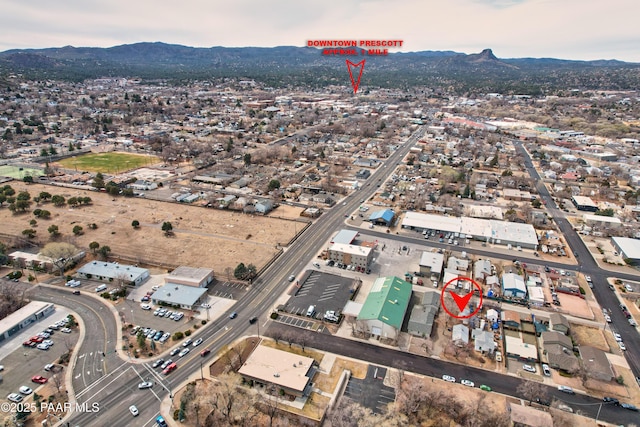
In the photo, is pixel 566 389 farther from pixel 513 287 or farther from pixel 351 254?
pixel 351 254

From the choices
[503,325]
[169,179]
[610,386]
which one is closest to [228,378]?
[503,325]

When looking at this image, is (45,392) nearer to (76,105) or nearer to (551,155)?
(551,155)

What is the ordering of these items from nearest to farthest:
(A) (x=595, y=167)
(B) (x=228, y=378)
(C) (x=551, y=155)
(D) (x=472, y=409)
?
(D) (x=472, y=409) < (B) (x=228, y=378) < (A) (x=595, y=167) < (C) (x=551, y=155)

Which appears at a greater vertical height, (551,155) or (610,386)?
(551,155)

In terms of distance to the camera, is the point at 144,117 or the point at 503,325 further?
the point at 144,117

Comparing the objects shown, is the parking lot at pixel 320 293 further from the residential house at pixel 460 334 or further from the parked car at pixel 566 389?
the parked car at pixel 566 389

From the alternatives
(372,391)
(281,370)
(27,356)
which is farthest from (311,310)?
(27,356)

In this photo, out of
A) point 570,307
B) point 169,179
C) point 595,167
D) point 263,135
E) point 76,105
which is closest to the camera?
point 570,307

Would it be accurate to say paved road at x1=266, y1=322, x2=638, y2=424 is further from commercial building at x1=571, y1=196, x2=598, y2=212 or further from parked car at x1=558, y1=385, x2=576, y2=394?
commercial building at x1=571, y1=196, x2=598, y2=212
